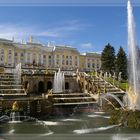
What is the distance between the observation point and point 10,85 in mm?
39875

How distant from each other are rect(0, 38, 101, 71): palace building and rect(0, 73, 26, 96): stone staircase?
47909 millimetres

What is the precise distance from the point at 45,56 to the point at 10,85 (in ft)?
223

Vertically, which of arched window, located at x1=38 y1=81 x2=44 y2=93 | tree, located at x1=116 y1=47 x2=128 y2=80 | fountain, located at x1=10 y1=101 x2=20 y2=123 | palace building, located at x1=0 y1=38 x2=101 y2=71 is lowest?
fountain, located at x1=10 y1=101 x2=20 y2=123

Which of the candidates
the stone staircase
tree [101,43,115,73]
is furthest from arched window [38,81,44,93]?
tree [101,43,115,73]

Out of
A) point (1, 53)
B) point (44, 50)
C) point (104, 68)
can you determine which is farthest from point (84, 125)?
point (44, 50)

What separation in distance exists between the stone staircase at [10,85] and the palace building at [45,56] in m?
47.9

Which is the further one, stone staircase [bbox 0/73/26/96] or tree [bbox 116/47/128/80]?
tree [bbox 116/47/128/80]

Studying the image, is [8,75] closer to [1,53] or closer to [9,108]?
[9,108]

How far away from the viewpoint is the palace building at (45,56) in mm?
97562

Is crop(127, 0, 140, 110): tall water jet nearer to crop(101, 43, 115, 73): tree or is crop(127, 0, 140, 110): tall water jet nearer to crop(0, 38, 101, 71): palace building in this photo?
crop(101, 43, 115, 73): tree

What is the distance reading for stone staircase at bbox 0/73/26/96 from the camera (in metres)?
37.0

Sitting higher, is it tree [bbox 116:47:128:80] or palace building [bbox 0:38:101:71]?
palace building [bbox 0:38:101:71]

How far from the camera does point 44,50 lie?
10588 centimetres

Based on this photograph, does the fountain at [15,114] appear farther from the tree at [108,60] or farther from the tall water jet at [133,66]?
the tree at [108,60]
